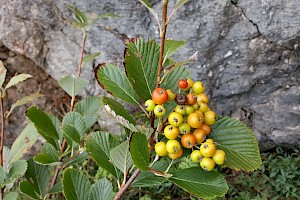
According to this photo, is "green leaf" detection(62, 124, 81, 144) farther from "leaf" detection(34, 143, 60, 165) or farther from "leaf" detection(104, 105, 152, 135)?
"leaf" detection(104, 105, 152, 135)

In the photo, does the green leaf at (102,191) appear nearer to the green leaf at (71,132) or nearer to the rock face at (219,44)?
the green leaf at (71,132)

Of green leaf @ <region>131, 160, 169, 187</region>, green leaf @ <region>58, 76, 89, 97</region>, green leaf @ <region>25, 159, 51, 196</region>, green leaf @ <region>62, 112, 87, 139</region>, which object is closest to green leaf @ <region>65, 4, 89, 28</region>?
green leaf @ <region>58, 76, 89, 97</region>

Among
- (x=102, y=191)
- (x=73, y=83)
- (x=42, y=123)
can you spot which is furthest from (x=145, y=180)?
(x=73, y=83)

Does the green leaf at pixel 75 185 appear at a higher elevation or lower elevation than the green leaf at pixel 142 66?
lower

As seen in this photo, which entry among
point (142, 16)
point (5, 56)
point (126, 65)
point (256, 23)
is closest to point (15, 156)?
point (126, 65)

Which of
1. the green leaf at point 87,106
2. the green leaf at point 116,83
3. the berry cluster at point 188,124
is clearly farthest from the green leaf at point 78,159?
the berry cluster at point 188,124

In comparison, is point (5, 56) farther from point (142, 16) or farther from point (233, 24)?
point (233, 24)

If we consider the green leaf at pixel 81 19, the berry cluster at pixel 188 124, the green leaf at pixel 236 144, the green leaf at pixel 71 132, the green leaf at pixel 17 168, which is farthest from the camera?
the green leaf at pixel 81 19

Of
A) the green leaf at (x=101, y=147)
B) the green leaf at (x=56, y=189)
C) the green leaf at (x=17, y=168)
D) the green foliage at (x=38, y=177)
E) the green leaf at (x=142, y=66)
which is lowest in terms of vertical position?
the green leaf at (x=56, y=189)
